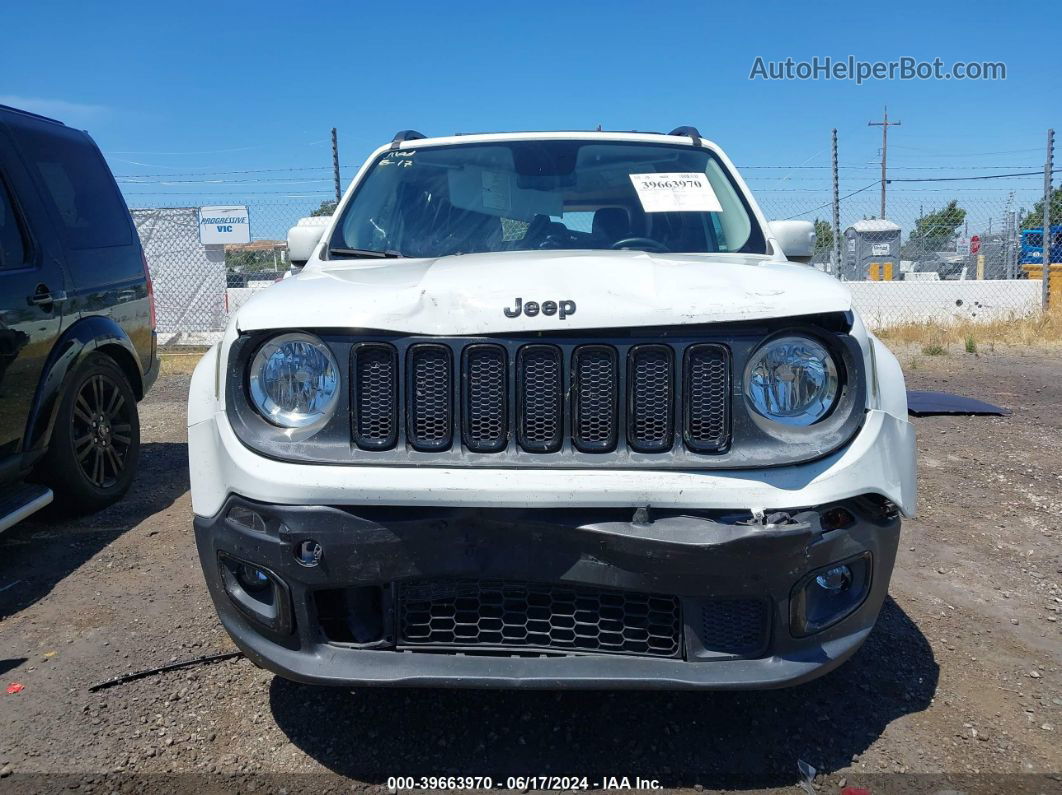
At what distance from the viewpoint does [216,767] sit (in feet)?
7.77

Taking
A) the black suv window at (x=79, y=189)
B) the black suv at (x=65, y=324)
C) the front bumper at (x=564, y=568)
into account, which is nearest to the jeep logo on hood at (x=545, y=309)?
the front bumper at (x=564, y=568)

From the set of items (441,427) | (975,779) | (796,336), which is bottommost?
(975,779)

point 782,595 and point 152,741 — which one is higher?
point 782,595

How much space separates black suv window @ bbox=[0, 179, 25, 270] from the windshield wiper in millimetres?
1849

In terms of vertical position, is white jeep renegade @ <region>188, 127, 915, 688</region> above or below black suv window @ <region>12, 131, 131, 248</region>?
below

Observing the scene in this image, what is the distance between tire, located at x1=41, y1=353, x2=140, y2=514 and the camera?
4.27 meters

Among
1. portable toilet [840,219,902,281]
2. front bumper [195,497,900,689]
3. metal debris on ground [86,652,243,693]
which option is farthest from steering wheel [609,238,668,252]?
A: portable toilet [840,219,902,281]

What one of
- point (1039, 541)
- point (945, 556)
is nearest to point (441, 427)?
point (945, 556)

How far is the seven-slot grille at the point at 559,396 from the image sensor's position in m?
2.15

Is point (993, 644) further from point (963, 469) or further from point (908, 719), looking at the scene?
point (963, 469)

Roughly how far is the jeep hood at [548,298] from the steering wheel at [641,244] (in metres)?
0.79

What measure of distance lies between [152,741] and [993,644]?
2.92 m

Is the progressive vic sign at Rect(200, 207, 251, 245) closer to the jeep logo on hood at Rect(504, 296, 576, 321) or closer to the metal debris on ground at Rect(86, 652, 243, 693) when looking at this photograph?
the metal debris on ground at Rect(86, 652, 243, 693)

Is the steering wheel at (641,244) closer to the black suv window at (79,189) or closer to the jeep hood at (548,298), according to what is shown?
the jeep hood at (548,298)
